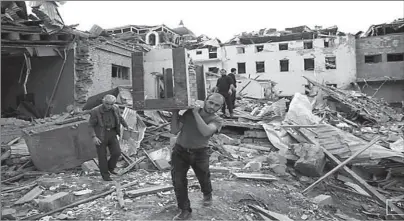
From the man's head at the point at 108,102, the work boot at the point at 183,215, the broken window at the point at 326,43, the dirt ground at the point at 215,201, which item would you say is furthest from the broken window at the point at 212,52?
the work boot at the point at 183,215

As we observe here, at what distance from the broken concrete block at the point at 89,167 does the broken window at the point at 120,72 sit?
253 inches

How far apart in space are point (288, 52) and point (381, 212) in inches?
1126

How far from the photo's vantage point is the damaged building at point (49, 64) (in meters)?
9.69

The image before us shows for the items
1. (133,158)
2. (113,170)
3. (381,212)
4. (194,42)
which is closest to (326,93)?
(381,212)

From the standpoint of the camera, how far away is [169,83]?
4098 millimetres

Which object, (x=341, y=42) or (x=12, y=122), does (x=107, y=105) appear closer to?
(x=12, y=122)

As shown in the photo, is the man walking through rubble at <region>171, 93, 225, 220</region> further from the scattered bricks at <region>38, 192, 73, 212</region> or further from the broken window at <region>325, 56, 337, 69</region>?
the broken window at <region>325, 56, 337, 69</region>

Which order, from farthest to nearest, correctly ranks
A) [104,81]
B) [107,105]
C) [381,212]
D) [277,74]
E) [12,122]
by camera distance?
[277,74], [104,81], [12,122], [381,212], [107,105]

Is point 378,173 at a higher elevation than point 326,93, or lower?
lower

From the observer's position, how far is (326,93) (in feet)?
55.0

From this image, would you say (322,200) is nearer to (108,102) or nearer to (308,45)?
(108,102)

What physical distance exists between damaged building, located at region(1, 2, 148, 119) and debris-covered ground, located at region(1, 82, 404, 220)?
2.03 m

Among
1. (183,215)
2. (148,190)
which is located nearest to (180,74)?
(183,215)

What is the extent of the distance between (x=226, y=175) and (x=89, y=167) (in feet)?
10.2
